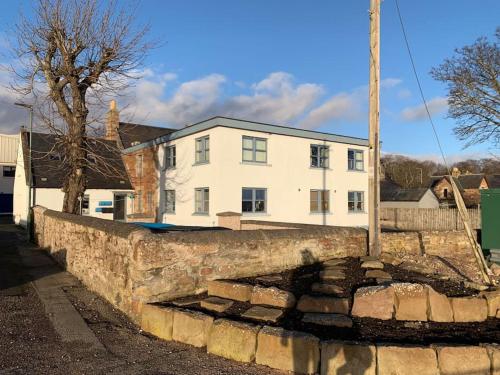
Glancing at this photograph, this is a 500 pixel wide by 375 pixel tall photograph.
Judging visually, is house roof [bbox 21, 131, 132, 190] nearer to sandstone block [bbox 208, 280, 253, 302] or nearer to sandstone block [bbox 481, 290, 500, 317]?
sandstone block [bbox 208, 280, 253, 302]

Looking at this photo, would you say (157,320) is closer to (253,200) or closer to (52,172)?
(253,200)

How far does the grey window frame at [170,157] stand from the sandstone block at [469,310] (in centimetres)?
2045

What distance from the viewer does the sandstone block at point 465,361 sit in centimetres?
404

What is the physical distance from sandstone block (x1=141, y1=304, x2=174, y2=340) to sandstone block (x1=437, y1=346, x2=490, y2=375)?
3.32 metres

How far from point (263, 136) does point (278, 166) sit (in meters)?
1.90

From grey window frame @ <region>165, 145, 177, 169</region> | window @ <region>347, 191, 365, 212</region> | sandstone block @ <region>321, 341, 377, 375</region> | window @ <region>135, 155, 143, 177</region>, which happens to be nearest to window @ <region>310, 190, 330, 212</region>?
window @ <region>347, 191, 365, 212</region>

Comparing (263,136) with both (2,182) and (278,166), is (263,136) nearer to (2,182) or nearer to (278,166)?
(278,166)

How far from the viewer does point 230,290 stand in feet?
20.6

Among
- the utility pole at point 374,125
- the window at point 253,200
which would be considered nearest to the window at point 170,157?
the window at point 253,200

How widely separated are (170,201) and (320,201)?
9.16m

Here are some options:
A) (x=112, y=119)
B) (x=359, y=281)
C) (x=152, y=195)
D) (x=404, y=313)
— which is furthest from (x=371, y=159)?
(x=112, y=119)

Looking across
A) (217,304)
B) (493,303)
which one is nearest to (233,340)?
(217,304)

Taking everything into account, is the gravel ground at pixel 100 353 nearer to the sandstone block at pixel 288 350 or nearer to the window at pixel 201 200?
the sandstone block at pixel 288 350

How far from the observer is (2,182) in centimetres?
4284
